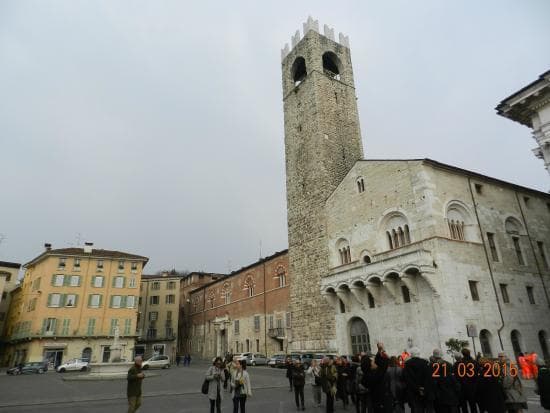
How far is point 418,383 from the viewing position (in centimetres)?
778

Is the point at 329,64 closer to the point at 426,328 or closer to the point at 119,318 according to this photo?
the point at 426,328

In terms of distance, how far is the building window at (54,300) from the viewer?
40.2 metres

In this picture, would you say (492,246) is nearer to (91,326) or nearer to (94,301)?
(91,326)

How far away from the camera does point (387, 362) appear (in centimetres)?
865

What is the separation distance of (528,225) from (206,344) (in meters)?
40.7

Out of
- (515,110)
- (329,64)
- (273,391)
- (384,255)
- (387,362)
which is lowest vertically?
(273,391)

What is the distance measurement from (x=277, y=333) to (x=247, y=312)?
7.48 metres

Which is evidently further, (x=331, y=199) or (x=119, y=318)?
(x=119, y=318)

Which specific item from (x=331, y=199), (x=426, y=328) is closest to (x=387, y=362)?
(x=426, y=328)

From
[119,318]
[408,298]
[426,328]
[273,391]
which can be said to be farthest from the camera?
[119,318]

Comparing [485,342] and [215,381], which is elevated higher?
[485,342]

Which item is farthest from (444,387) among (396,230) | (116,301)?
(116,301)

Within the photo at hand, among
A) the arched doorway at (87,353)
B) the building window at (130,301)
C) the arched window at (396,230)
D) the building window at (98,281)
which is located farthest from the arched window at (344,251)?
the arched doorway at (87,353)

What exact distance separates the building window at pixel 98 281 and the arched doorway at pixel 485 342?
39.1 metres
